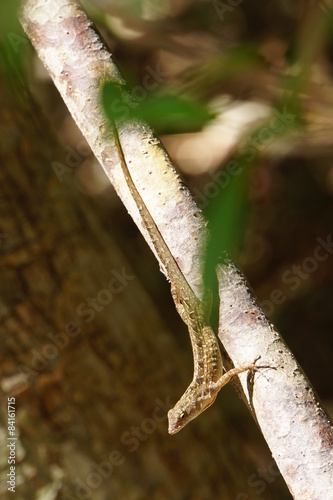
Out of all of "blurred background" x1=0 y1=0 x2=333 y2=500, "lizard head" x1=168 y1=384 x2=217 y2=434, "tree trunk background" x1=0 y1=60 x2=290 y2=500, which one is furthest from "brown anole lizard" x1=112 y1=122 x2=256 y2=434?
"blurred background" x1=0 y1=0 x2=333 y2=500

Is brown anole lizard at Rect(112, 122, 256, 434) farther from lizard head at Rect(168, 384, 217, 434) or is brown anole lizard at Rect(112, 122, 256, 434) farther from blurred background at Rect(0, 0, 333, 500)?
blurred background at Rect(0, 0, 333, 500)

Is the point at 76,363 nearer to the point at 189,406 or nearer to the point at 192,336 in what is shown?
the point at 189,406

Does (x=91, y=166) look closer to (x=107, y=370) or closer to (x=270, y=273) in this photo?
(x=270, y=273)

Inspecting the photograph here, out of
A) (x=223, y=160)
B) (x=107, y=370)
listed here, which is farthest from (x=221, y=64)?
(x=223, y=160)

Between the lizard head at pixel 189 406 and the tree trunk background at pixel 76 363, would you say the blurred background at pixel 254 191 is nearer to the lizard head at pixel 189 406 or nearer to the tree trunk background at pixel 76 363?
the tree trunk background at pixel 76 363

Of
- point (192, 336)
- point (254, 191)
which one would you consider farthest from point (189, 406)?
point (254, 191)

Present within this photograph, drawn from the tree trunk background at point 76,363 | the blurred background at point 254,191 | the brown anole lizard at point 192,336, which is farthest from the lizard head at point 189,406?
the blurred background at point 254,191
